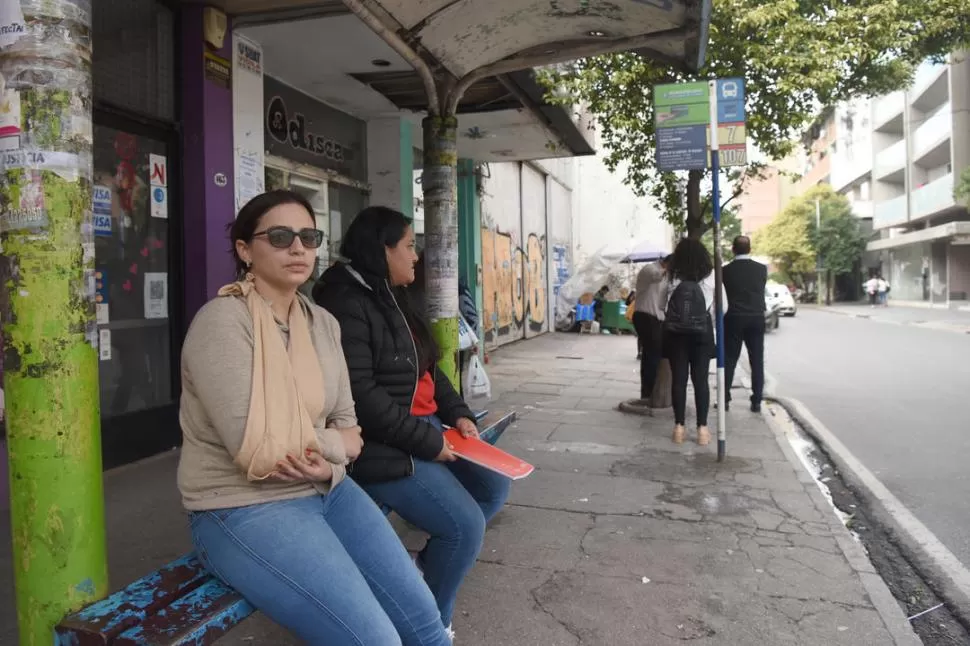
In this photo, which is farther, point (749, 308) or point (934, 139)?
point (934, 139)

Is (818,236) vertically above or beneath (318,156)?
above

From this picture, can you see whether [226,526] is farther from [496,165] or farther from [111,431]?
[496,165]

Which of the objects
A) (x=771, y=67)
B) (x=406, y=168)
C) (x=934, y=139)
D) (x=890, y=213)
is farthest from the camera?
(x=890, y=213)

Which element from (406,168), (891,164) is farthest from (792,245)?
(406,168)

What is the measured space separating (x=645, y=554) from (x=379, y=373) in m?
2.00

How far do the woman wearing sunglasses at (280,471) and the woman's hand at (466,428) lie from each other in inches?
32.4

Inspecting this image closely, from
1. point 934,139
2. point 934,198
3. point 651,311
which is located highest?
point 934,139

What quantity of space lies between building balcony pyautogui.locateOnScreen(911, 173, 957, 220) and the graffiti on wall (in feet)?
70.0

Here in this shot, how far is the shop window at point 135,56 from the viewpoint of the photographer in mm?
4930

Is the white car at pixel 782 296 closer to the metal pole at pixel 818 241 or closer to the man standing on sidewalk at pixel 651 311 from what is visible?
the man standing on sidewalk at pixel 651 311

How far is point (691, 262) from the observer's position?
6293 millimetres

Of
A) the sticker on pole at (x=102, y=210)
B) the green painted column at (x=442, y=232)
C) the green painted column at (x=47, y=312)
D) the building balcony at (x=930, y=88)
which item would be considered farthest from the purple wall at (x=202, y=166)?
the building balcony at (x=930, y=88)

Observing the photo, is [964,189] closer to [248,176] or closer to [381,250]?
[248,176]

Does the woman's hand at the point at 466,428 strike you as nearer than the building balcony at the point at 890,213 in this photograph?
Yes
